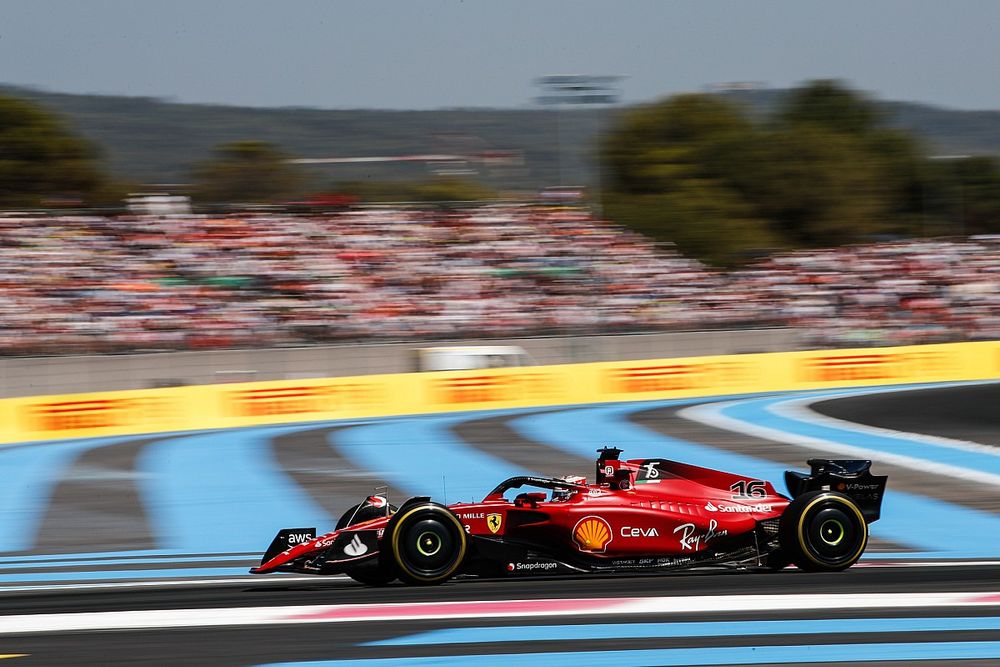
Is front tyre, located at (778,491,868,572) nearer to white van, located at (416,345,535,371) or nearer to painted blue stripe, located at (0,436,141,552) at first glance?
painted blue stripe, located at (0,436,141,552)

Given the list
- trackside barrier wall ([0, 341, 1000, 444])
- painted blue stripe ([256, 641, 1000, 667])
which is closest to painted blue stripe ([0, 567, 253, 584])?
painted blue stripe ([256, 641, 1000, 667])

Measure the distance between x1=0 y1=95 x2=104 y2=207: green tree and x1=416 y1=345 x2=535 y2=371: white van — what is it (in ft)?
122

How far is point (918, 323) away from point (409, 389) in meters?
12.0

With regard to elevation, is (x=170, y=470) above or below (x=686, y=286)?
below

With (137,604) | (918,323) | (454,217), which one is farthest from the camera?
(454,217)

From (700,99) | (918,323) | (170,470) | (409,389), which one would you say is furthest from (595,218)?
(700,99)

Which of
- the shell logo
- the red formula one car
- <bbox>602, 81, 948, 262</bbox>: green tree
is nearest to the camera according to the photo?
the red formula one car

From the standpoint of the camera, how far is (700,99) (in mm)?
73188

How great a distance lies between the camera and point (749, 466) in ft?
46.5

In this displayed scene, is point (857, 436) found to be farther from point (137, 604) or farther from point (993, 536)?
point (137, 604)

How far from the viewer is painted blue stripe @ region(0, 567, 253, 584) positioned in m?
8.41

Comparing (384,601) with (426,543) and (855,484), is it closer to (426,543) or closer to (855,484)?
(426,543)

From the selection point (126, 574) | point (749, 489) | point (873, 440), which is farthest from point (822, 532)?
point (873, 440)

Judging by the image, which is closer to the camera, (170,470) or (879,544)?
(879,544)
